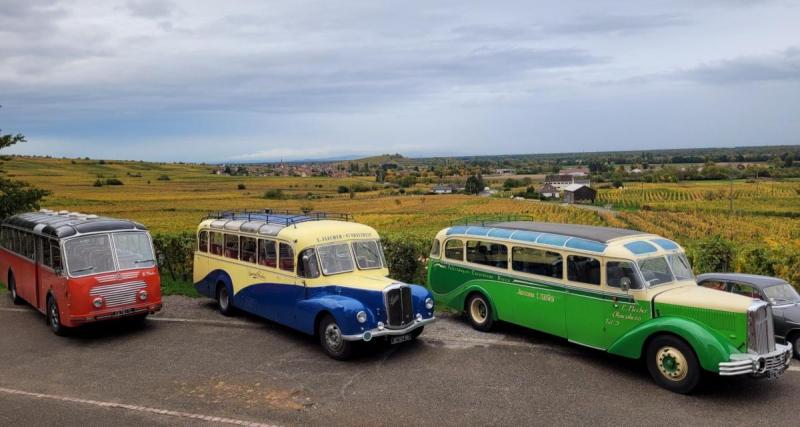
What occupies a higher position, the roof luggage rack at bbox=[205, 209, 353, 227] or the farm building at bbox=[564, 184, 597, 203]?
the roof luggage rack at bbox=[205, 209, 353, 227]

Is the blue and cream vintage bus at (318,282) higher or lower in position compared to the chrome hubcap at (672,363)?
higher

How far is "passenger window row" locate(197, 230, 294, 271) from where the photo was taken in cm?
1220

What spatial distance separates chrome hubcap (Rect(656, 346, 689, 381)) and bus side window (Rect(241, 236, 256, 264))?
8.63 metres

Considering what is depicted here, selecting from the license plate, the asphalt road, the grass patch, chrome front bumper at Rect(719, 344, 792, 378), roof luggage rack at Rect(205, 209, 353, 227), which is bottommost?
the asphalt road

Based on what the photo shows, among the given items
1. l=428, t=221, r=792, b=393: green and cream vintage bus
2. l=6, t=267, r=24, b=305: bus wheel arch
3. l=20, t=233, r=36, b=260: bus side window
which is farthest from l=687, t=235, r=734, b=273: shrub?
l=6, t=267, r=24, b=305: bus wheel arch

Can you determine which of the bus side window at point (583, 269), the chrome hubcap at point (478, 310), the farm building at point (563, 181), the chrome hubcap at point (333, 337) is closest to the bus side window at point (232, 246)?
the chrome hubcap at point (333, 337)

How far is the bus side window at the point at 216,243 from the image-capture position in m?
14.6

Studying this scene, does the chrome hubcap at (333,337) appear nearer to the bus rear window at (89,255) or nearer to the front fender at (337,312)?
the front fender at (337,312)

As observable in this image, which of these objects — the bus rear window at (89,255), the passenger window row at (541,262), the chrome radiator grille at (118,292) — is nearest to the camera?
the passenger window row at (541,262)

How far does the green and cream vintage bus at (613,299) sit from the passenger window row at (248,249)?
3.84 metres

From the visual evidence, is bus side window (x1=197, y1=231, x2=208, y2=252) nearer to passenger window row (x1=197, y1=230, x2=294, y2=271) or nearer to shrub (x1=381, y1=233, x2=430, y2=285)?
passenger window row (x1=197, y1=230, x2=294, y2=271)

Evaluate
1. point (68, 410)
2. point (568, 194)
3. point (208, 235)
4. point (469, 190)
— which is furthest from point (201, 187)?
point (68, 410)

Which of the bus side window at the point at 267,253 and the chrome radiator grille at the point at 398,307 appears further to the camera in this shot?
the bus side window at the point at 267,253

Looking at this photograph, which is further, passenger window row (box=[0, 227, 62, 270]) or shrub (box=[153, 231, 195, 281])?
shrub (box=[153, 231, 195, 281])
